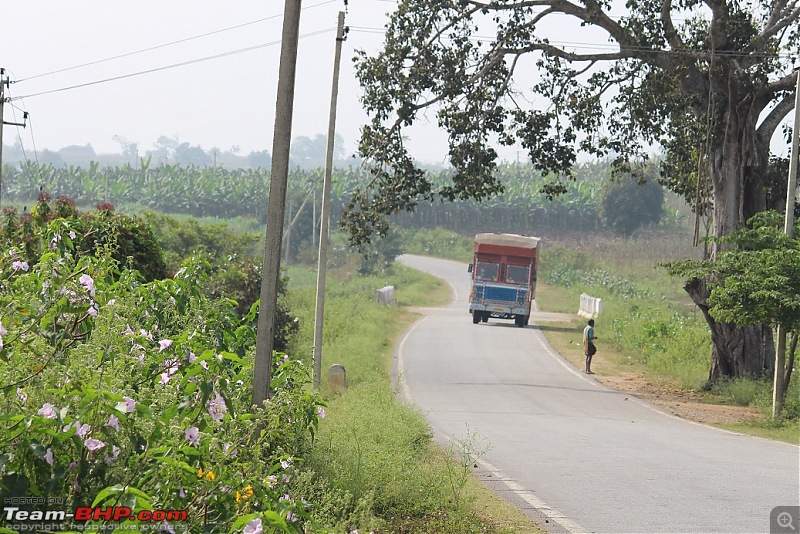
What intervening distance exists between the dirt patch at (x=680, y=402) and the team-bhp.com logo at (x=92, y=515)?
54.5 ft

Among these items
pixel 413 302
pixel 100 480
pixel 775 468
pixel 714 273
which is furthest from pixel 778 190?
pixel 413 302

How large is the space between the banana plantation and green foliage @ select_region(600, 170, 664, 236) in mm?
4214

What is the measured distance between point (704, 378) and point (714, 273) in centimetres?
520

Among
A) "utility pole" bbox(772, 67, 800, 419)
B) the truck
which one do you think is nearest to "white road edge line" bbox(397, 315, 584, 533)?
"utility pole" bbox(772, 67, 800, 419)

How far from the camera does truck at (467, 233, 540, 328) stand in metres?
38.5

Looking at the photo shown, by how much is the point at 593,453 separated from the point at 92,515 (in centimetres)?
1023

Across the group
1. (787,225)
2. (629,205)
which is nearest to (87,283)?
(787,225)

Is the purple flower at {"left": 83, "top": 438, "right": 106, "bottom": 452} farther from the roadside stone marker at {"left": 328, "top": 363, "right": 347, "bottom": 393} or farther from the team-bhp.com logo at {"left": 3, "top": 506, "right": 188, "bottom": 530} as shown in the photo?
the roadside stone marker at {"left": 328, "top": 363, "right": 347, "bottom": 393}

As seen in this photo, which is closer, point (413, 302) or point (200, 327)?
point (200, 327)

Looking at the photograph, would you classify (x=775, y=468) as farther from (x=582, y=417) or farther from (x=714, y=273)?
(x=714, y=273)

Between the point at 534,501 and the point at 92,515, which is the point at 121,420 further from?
the point at 534,501

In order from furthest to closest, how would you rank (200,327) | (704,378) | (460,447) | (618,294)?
(618,294) < (704,378) < (460,447) < (200,327)

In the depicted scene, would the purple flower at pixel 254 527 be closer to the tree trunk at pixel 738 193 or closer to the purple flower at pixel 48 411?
the purple flower at pixel 48 411

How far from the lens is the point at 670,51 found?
22500mm
